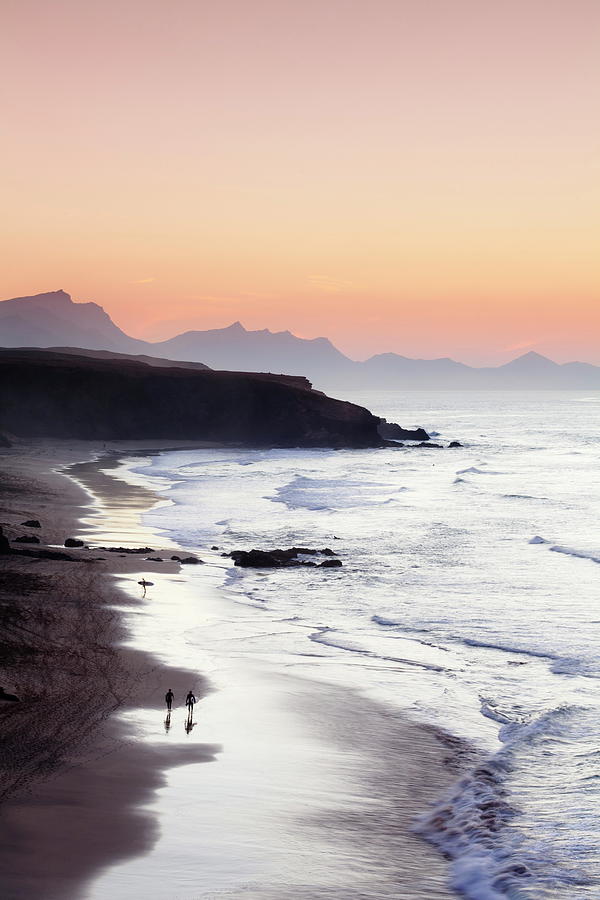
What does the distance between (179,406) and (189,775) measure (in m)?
95.5

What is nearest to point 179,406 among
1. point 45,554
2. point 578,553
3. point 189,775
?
point 578,553

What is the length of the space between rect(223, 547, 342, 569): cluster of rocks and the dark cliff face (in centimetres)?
7292

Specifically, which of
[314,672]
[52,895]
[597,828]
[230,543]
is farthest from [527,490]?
[52,895]

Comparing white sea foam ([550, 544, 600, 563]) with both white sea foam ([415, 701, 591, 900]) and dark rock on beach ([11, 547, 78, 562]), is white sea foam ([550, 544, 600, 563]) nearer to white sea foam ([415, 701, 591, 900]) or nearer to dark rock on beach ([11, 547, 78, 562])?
dark rock on beach ([11, 547, 78, 562])

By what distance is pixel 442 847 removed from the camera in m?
11.6

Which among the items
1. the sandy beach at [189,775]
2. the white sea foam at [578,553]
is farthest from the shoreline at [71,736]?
the white sea foam at [578,553]

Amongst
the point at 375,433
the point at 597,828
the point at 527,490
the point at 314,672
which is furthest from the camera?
the point at 375,433

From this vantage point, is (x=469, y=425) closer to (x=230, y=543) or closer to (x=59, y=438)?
(x=59, y=438)

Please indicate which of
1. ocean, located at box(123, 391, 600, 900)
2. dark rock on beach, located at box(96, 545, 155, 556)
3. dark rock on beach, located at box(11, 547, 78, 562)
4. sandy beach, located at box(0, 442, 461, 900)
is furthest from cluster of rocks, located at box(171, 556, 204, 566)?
sandy beach, located at box(0, 442, 461, 900)

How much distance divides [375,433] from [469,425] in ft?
241

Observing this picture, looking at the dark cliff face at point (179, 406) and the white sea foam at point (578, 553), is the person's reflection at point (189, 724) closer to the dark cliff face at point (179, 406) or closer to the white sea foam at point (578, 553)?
the white sea foam at point (578, 553)

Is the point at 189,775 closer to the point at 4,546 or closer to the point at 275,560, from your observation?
the point at 4,546

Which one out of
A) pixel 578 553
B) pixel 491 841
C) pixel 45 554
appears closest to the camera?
pixel 491 841

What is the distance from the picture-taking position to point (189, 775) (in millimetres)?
13398
